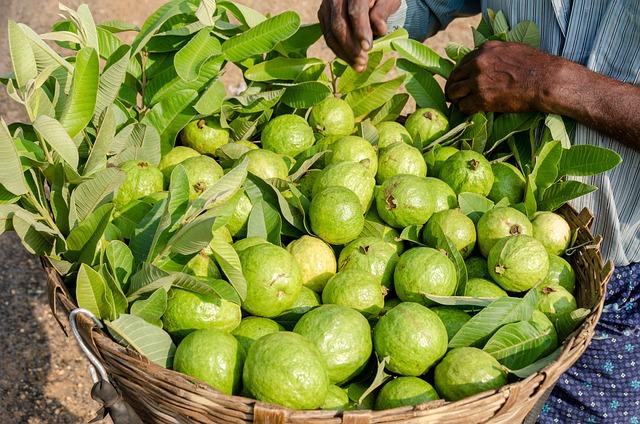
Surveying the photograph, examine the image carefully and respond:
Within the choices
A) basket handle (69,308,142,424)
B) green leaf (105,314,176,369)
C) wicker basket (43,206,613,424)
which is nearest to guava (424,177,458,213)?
wicker basket (43,206,613,424)

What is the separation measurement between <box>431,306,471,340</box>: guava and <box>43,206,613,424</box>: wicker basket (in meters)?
0.22

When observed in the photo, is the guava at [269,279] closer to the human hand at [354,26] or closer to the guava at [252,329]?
the guava at [252,329]

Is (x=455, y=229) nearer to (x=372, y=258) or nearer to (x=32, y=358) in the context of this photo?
(x=372, y=258)

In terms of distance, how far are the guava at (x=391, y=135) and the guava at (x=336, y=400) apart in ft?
2.79

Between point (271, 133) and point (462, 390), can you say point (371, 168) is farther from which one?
point (462, 390)

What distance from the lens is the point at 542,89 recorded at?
190cm

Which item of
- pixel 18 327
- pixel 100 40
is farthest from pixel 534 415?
pixel 18 327

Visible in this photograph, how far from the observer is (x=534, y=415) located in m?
1.63

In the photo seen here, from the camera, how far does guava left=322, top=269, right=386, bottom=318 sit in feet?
5.08

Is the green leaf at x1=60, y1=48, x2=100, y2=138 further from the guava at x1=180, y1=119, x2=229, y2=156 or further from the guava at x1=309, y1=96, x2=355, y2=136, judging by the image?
the guava at x1=309, y1=96, x2=355, y2=136

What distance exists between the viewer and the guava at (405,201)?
5.72 feet

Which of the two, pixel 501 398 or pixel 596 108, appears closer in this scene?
pixel 501 398

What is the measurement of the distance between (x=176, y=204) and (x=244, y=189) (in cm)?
24

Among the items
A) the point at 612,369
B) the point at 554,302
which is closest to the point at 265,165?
the point at 554,302
